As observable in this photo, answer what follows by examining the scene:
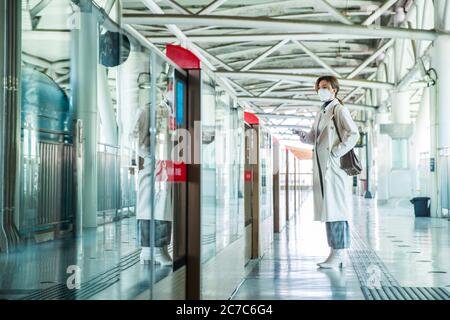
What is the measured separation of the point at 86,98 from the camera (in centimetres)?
547

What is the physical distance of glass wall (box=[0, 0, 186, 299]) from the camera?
326cm

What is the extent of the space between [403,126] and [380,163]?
335 cm

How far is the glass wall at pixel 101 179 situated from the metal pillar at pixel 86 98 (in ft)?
0.07

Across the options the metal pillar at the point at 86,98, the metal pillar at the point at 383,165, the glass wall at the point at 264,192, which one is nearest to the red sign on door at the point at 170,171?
the metal pillar at the point at 86,98

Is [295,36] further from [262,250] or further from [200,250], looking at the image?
[200,250]

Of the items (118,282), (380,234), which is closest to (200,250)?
(118,282)

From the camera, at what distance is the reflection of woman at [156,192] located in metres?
3.26

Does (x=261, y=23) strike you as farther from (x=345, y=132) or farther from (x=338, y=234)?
(x=338, y=234)

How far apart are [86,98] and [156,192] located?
235 cm

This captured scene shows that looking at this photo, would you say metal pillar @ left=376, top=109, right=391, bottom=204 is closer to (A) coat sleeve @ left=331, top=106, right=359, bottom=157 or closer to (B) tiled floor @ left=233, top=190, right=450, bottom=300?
(B) tiled floor @ left=233, top=190, right=450, bottom=300

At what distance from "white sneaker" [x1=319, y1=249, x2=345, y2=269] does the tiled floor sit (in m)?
0.13

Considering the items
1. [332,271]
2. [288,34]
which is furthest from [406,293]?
[288,34]

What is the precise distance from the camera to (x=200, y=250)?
158 inches

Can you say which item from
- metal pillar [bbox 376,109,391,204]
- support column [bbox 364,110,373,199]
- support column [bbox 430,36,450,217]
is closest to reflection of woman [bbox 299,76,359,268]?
support column [bbox 430,36,450,217]
